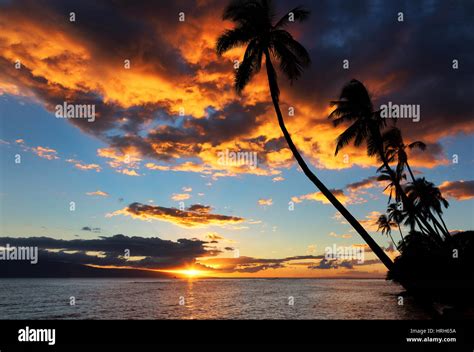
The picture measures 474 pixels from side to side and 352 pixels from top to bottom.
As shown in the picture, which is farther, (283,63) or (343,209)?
(283,63)

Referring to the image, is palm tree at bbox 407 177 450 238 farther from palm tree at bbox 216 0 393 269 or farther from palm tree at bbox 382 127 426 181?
palm tree at bbox 216 0 393 269

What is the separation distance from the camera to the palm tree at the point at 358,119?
2319 centimetres

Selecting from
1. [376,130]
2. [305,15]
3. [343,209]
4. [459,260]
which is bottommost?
[459,260]

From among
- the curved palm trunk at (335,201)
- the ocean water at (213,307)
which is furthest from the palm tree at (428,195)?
the curved palm trunk at (335,201)
